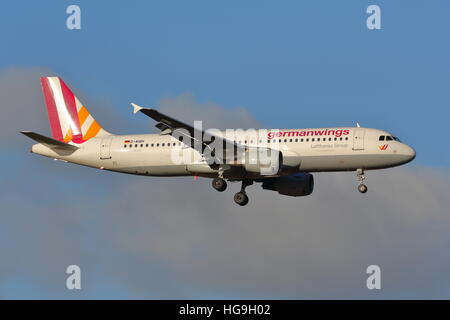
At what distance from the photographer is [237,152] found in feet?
229

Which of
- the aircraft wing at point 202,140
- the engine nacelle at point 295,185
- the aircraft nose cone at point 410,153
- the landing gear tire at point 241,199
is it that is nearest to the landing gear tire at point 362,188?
the aircraft nose cone at point 410,153

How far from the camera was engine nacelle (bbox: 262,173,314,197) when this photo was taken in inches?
2980

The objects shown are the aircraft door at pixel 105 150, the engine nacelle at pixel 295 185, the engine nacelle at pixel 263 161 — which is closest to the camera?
the engine nacelle at pixel 263 161

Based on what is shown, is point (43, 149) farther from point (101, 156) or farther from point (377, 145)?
point (377, 145)

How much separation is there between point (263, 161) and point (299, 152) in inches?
103

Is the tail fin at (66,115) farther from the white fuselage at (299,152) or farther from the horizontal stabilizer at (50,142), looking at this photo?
the white fuselage at (299,152)

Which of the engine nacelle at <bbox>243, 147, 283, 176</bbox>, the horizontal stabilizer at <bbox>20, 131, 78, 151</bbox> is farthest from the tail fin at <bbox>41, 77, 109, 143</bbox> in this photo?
the engine nacelle at <bbox>243, 147, 283, 176</bbox>

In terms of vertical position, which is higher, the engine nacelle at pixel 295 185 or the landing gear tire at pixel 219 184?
the engine nacelle at pixel 295 185

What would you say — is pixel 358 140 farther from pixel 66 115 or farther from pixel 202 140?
pixel 66 115

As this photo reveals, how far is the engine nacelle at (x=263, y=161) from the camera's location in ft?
224

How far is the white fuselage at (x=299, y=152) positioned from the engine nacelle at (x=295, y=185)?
5.93 meters
